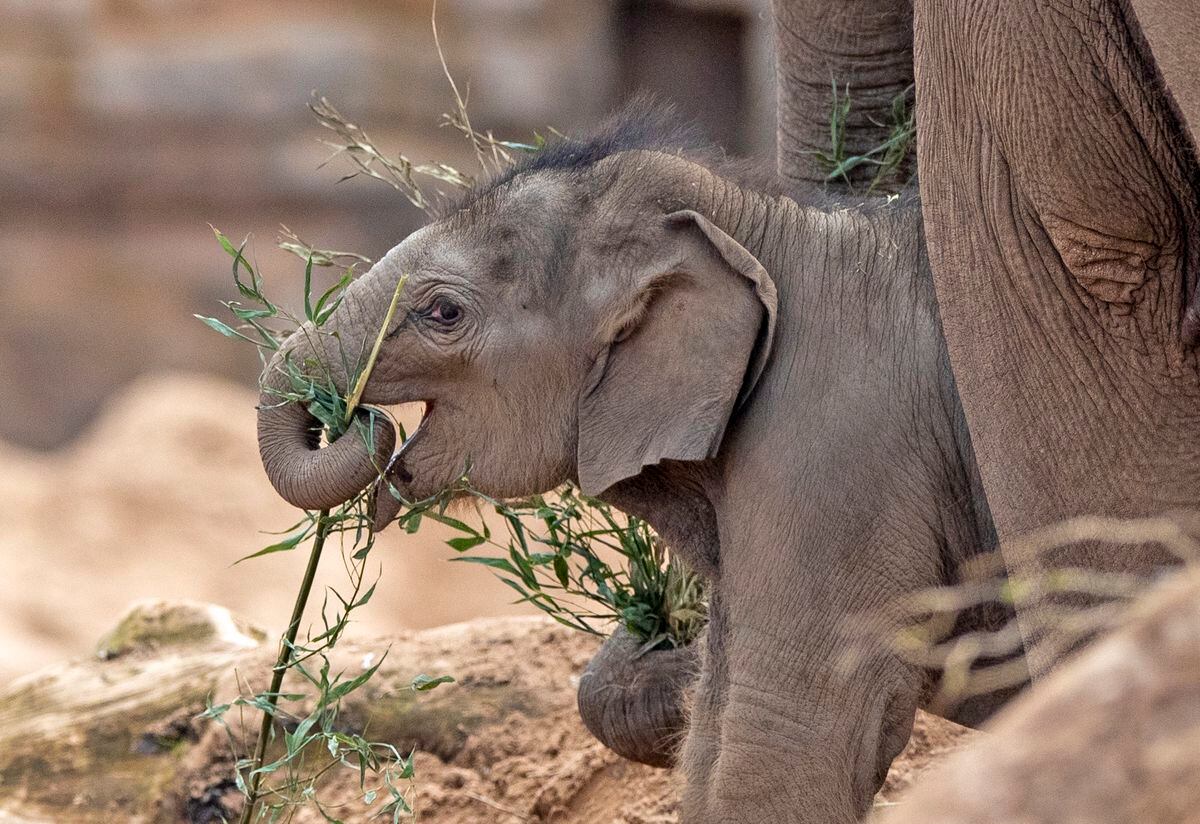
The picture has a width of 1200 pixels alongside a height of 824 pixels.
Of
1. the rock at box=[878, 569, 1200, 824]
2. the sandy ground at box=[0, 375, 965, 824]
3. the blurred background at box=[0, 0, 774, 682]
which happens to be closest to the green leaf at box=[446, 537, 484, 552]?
the rock at box=[878, 569, 1200, 824]

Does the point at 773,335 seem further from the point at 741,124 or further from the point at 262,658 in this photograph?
the point at 741,124

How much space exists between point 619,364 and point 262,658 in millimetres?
1758

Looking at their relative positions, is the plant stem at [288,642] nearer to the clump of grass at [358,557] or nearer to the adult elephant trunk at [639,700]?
the clump of grass at [358,557]

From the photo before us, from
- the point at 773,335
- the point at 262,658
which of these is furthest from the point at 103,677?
the point at 773,335

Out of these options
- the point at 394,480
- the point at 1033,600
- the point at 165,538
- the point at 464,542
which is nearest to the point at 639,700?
the point at 464,542

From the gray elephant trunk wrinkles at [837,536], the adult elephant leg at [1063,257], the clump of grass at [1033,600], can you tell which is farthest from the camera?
the gray elephant trunk wrinkles at [837,536]

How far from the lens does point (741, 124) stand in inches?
526

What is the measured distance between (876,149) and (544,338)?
3.66 feet

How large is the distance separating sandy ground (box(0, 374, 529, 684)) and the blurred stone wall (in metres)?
0.60

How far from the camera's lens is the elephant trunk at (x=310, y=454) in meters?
3.42

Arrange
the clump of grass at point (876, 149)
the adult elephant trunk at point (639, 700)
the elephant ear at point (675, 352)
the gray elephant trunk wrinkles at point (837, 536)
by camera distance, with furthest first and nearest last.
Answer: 1. the clump of grass at point (876, 149)
2. the adult elephant trunk at point (639, 700)
3. the elephant ear at point (675, 352)
4. the gray elephant trunk wrinkles at point (837, 536)

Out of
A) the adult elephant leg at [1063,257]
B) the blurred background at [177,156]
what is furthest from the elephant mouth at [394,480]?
the blurred background at [177,156]

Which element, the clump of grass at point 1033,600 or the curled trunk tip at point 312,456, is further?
the curled trunk tip at point 312,456

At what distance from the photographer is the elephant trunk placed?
11.2ft
